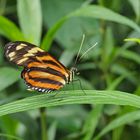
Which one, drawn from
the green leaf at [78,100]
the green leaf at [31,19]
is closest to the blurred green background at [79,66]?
the green leaf at [31,19]

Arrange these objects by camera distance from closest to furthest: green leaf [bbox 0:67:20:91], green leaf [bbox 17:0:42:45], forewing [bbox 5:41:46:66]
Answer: forewing [bbox 5:41:46:66]
green leaf [bbox 0:67:20:91]
green leaf [bbox 17:0:42:45]

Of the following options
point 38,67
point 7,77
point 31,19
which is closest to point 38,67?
point 38,67

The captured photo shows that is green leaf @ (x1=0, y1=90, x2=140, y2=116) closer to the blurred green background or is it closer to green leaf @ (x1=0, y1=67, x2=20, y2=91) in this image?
the blurred green background

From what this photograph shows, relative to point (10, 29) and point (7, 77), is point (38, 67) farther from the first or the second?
point (10, 29)

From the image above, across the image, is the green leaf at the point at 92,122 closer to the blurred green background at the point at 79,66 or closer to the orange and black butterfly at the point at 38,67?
the blurred green background at the point at 79,66

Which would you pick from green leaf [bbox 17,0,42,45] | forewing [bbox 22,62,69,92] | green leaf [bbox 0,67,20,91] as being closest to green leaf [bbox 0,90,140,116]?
forewing [bbox 22,62,69,92]
